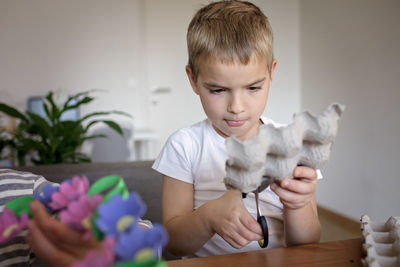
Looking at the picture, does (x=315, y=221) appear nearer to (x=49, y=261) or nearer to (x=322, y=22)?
(x=49, y=261)

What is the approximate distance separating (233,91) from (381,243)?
36 centimetres

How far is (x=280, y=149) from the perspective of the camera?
42cm

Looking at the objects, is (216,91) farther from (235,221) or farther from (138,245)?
(138,245)

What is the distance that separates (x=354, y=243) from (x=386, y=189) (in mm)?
2210

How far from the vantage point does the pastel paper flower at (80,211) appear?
1.09 feet

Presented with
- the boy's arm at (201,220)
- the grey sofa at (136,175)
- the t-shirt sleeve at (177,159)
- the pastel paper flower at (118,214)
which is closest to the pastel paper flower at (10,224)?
the pastel paper flower at (118,214)

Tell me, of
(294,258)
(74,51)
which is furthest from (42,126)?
(74,51)

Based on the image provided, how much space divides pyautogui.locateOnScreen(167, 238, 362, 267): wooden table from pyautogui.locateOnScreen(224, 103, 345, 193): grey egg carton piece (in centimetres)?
13

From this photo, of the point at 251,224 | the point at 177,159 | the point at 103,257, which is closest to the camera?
the point at 103,257

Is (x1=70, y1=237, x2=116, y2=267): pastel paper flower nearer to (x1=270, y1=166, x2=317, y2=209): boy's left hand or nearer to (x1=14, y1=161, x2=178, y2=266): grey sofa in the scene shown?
(x1=270, y1=166, x2=317, y2=209): boy's left hand

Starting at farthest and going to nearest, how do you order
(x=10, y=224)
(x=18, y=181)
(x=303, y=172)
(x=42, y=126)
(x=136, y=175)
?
(x=42, y=126), (x=136, y=175), (x=18, y=181), (x=303, y=172), (x=10, y=224)

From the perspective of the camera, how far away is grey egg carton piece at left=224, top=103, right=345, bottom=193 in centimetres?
41

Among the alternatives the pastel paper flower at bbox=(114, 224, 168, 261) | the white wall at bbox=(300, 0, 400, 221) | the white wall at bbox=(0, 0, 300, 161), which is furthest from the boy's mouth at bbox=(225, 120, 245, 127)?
the white wall at bbox=(0, 0, 300, 161)

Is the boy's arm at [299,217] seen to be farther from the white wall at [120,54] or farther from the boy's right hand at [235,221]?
Answer: the white wall at [120,54]
